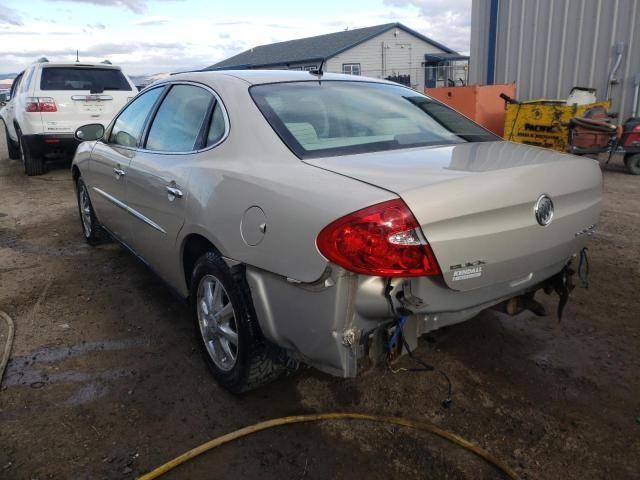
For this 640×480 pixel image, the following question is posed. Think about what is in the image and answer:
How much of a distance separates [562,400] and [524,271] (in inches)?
32.9

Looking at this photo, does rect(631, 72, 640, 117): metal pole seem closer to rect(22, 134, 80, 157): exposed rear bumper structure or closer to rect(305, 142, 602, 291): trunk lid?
rect(305, 142, 602, 291): trunk lid

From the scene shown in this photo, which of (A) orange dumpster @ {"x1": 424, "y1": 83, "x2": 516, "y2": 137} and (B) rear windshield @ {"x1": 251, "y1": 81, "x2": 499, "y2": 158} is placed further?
(A) orange dumpster @ {"x1": 424, "y1": 83, "x2": 516, "y2": 137}

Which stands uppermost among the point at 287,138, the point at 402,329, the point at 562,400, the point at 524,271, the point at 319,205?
the point at 287,138

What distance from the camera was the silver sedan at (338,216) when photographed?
6.63 ft

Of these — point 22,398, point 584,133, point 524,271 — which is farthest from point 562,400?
point 584,133

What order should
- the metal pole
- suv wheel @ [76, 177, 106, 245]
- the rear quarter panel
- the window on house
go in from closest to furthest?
the rear quarter panel → suv wheel @ [76, 177, 106, 245] → the metal pole → the window on house

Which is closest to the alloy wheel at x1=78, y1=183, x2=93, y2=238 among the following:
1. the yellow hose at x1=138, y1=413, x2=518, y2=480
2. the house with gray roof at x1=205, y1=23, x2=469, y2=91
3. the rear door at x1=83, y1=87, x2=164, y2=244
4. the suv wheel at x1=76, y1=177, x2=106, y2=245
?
the suv wheel at x1=76, y1=177, x2=106, y2=245

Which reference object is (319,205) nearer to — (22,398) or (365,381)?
(365,381)

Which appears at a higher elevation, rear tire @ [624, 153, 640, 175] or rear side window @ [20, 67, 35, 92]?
rear side window @ [20, 67, 35, 92]

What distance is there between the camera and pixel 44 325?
376 centimetres

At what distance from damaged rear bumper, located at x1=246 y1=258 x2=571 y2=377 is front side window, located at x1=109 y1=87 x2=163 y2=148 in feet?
6.43

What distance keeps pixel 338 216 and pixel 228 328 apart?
3.62ft

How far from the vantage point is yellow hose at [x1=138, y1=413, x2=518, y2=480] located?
7.47 ft

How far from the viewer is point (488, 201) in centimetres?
212
